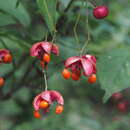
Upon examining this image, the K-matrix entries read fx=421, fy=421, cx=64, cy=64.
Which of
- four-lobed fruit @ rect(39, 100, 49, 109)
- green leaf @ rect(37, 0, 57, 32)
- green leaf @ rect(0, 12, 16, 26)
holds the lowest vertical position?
four-lobed fruit @ rect(39, 100, 49, 109)

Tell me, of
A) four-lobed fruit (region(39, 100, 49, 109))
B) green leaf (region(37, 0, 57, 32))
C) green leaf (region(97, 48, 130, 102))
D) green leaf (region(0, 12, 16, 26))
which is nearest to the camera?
green leaf (region(37, 0, 57, 32))

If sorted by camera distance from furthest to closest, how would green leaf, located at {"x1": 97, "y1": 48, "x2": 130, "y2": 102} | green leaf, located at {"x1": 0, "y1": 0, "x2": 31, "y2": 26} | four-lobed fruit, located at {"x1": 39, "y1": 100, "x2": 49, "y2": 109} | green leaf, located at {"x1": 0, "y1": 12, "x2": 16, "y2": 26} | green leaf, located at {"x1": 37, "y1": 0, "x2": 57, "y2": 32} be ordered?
green leaf, located at {"x1": 0, "y1": 0, "x2": 31, "y2": 26} → green leaf, located at {"x1": 0, "y1": 12, "x2": 16, "y2": 26} → four-lobed fruit, located at {"x1": 39, "y1": 100, "x2": 49, "y2": 109} → green leaf, located at {"x1": 97, "y1": 48, "x2": 130, "y2": 102} → green leaf, located at {"x1": 37, "y1": 0, "x2": 57, "y2": 32}

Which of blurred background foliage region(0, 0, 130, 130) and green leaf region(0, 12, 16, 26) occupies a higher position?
green leaf region(0, 12, 16, 26)

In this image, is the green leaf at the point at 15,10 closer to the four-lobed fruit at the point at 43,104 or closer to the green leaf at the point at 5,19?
the green leaf at the point at 5,19

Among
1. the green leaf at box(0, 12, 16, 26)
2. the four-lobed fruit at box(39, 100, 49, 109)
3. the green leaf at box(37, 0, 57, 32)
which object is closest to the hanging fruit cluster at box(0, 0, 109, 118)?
the four-lobed fruit at box(39, 100, 49, 109)

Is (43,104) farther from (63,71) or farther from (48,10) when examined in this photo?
(48,10)

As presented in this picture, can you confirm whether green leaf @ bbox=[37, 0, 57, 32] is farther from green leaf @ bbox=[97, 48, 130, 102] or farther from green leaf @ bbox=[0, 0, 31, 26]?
green leaf @ bbox=[0, 0, 31, 26]

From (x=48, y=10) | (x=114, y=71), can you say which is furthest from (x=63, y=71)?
(x=48, y=10)
